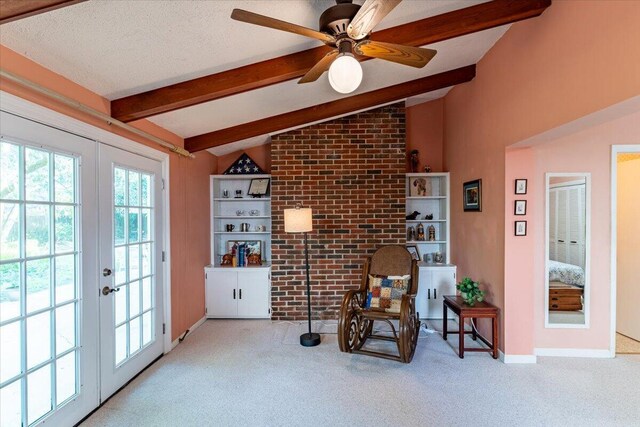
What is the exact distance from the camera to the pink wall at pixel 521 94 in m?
1.72

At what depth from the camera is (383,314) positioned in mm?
3043

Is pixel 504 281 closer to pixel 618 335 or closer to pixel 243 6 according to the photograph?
pixel 618 335

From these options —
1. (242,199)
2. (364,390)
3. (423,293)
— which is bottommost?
(364,390)

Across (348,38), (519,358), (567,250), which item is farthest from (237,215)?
(567,250)

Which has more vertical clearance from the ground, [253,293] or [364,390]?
[253,293]

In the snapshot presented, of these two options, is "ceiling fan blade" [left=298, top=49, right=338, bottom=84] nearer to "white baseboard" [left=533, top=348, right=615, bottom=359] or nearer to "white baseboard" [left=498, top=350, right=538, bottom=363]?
"white baseboard" [left=498, top=350, right=538, bottom=363]

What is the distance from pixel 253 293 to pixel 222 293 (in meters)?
0.41

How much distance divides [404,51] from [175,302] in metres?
3.22

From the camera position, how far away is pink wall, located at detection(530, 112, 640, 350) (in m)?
3.04

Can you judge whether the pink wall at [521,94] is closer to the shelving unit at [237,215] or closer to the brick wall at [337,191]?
the brick wall at [337,191]

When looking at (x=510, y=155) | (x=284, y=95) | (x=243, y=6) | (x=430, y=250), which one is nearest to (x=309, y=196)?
(x=284, y=95)

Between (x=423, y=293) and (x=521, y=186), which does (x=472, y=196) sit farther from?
(x=423, y=293)

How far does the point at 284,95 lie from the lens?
9.95 feet

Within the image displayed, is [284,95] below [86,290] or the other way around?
the other way around
